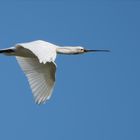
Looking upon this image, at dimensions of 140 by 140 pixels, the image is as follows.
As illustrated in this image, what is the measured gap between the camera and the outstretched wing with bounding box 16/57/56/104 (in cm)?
1930

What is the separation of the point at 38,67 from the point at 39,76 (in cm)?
37

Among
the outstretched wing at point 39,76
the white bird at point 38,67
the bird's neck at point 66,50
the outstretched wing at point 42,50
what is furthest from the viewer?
the bird's neck at point 66,50

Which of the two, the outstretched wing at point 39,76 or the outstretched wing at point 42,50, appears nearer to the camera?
the outstretched wing at point 42,50

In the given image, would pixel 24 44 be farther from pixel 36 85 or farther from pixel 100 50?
pixel 100 50

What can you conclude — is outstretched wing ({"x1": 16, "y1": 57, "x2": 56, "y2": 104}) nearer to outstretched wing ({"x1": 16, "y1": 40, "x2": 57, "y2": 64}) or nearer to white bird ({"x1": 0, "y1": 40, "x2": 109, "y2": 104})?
white bird ({"x1": 0, "y1": 40, "x2": 109, "y2": 104})

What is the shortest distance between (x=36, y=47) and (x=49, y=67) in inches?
73.7

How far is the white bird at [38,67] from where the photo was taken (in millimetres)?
18719

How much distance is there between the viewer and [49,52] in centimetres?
1788

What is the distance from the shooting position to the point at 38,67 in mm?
20219

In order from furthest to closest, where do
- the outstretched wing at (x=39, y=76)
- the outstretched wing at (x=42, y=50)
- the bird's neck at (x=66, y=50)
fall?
the bird's neck at (x=66, y=50)
the outstretched wing at (x=39, y=76)
the outstretched wing at (x=42, y=50)

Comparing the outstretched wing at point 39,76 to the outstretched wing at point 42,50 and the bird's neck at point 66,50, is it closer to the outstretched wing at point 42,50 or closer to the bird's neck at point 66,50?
the bird's neck at point 66,50

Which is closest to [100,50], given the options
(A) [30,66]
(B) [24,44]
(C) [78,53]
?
(C) [78,53]

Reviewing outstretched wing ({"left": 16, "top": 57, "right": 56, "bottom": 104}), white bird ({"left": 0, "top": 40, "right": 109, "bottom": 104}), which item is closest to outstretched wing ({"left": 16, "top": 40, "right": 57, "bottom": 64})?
white bird ({"left": 0, "top": 40, "right": 109, "bottom": 104})

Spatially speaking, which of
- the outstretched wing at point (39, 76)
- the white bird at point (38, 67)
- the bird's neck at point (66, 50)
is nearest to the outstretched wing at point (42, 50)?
the white bird at point (38, 67)
